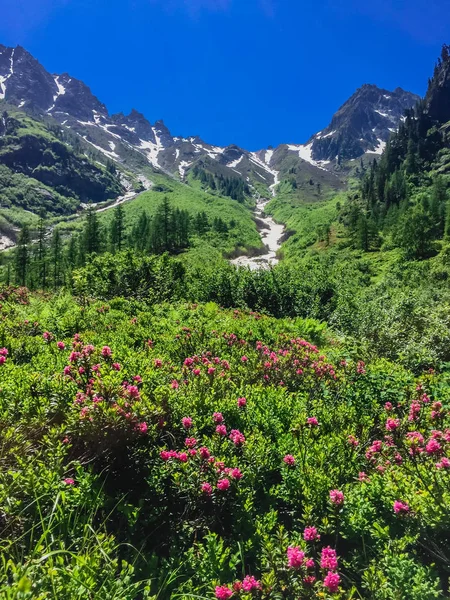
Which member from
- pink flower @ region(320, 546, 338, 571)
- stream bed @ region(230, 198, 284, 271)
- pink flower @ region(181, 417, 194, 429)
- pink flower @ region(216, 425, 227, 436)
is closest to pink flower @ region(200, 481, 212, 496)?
pink flower @ region(216, 425, 227, 436)

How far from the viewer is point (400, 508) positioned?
2.79 metres

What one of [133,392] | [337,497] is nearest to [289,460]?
[337,497]

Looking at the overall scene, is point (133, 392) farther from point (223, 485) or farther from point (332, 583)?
point (332, 583)

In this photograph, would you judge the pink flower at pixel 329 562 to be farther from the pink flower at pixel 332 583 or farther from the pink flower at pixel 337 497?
the pink flower at pixel 337 497

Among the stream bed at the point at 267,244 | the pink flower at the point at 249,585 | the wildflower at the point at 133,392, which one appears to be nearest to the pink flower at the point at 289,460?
the pink flower at the point at 249,585

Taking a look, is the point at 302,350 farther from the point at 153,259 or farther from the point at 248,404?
the point at 153,259

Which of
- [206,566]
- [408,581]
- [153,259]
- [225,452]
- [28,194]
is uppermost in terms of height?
[28,194]

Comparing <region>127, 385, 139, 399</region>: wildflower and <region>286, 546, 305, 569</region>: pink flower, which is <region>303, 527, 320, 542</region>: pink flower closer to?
<region>286, 546, 305, 569</region>: pink flower

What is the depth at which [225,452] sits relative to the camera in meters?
3.47

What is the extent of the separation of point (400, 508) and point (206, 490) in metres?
1.61

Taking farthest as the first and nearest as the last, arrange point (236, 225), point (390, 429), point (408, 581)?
1. point (236, 225)
2. point (390, 429)
3. point (408, 581)

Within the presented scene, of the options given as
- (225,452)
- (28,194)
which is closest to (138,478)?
(225,452)

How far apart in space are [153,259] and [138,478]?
55.0 ft

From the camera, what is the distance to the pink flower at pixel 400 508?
9.12 ft
